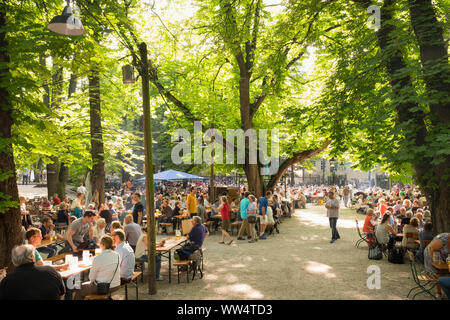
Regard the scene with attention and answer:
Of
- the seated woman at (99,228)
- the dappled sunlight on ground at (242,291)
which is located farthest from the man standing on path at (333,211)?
the seated woman at (99,228)

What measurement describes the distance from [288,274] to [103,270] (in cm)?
478

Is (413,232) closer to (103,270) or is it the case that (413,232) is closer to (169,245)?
(169,245)

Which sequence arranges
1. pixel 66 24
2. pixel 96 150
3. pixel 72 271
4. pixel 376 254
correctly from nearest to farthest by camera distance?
pixel 66 24
pixel 72 271
pixel 376 254
pixel 96 150

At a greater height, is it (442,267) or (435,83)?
(435,83)

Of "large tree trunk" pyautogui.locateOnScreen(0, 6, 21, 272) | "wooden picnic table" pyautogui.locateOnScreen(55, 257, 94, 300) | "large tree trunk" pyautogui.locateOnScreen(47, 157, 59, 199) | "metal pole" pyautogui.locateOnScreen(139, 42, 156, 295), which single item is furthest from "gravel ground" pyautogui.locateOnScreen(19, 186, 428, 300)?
"large tree trunk" pyautogui.locateOnScreen(47, 157, 59, 199)

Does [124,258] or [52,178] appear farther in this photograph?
[52,178]

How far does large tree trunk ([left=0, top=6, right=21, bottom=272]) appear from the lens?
516cm

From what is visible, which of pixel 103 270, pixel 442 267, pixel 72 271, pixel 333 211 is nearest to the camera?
pixel 103 270

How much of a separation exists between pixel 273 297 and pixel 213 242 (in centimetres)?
672

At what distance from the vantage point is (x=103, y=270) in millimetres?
5828

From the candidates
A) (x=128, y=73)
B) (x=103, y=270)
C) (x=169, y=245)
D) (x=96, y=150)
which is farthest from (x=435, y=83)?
(x=96, y=150)

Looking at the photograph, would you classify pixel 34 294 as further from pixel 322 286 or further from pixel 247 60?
pixel 247 60

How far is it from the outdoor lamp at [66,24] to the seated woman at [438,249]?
7.46 metres
